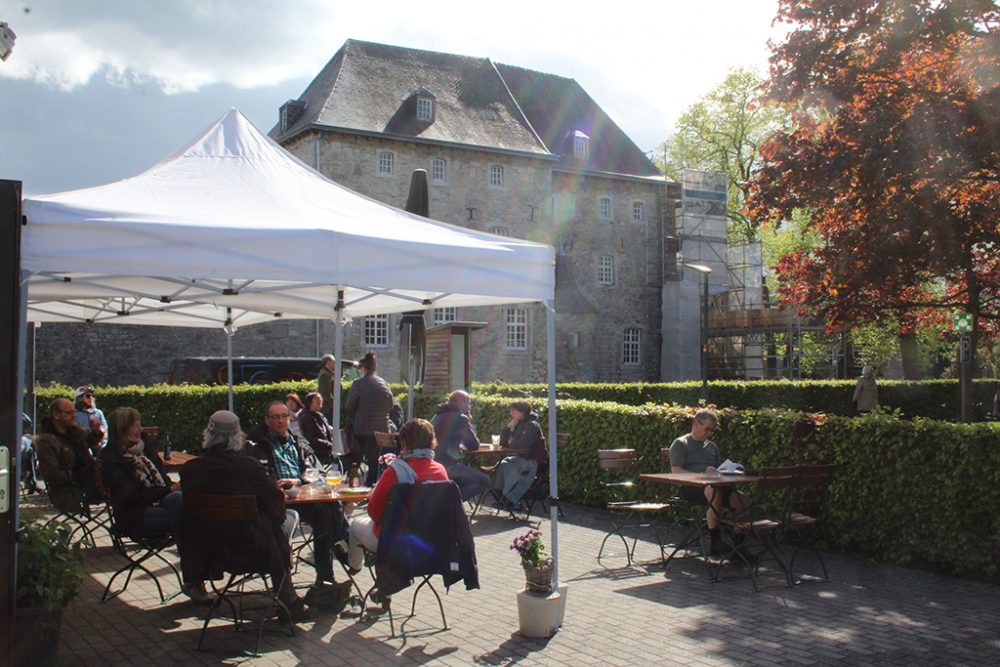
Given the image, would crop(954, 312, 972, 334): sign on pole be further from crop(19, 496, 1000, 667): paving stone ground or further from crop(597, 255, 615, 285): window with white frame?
crop(597, 255, 615, 285): window with white frame

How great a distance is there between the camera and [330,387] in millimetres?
13422

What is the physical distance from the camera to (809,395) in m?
26.8

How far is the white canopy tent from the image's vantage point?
16.4 ft

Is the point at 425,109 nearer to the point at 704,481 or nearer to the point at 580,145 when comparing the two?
the point at 580,145

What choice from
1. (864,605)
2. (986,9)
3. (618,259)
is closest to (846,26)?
(986,9)

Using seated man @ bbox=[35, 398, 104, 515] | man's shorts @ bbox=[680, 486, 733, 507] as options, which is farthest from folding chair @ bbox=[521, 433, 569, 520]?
seated man @ bbox=[35, 398, 104, 515]

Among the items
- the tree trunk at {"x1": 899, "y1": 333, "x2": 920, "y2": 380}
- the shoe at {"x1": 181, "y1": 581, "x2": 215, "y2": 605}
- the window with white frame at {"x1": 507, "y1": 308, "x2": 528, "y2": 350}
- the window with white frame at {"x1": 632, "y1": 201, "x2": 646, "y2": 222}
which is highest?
the window with white frame at {"x1": 632, "y1": 201, "x2": 646, "y2": 222}

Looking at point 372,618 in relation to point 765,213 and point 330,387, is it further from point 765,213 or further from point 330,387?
point 765,213

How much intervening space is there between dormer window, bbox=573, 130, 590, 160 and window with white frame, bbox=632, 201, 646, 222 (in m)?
3.27

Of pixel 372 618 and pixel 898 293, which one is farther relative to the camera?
pixel 898 293

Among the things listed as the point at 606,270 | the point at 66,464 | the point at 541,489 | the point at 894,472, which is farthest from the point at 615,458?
the point at 606,270

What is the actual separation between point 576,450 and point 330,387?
12.6 feet

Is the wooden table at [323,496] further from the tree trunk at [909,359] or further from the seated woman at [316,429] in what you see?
the tree trunk at [909,359]

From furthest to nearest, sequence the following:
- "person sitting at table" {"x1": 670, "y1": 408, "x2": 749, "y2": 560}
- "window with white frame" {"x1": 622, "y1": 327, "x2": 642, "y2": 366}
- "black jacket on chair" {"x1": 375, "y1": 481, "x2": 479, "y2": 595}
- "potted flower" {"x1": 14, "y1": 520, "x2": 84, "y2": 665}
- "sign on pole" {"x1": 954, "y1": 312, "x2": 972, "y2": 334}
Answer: "window with white frame" {"x1": 622, "y1": 327, "x2": 642, "y2": 366} → "sign on pole" {"x1": 954, "y1": 312, "x2": 972, "y2": 334} → "person sitting at table" {"x1": 670, "y1": 408, "x2": 749, "y2": 560} → "black jacket on chair" {"x1": 375, "y1": 481, "x2": 479, "y2": 595} → "potted flower" {"x1": 14, "y1": 520, "x2": 84, "y2": 665}
